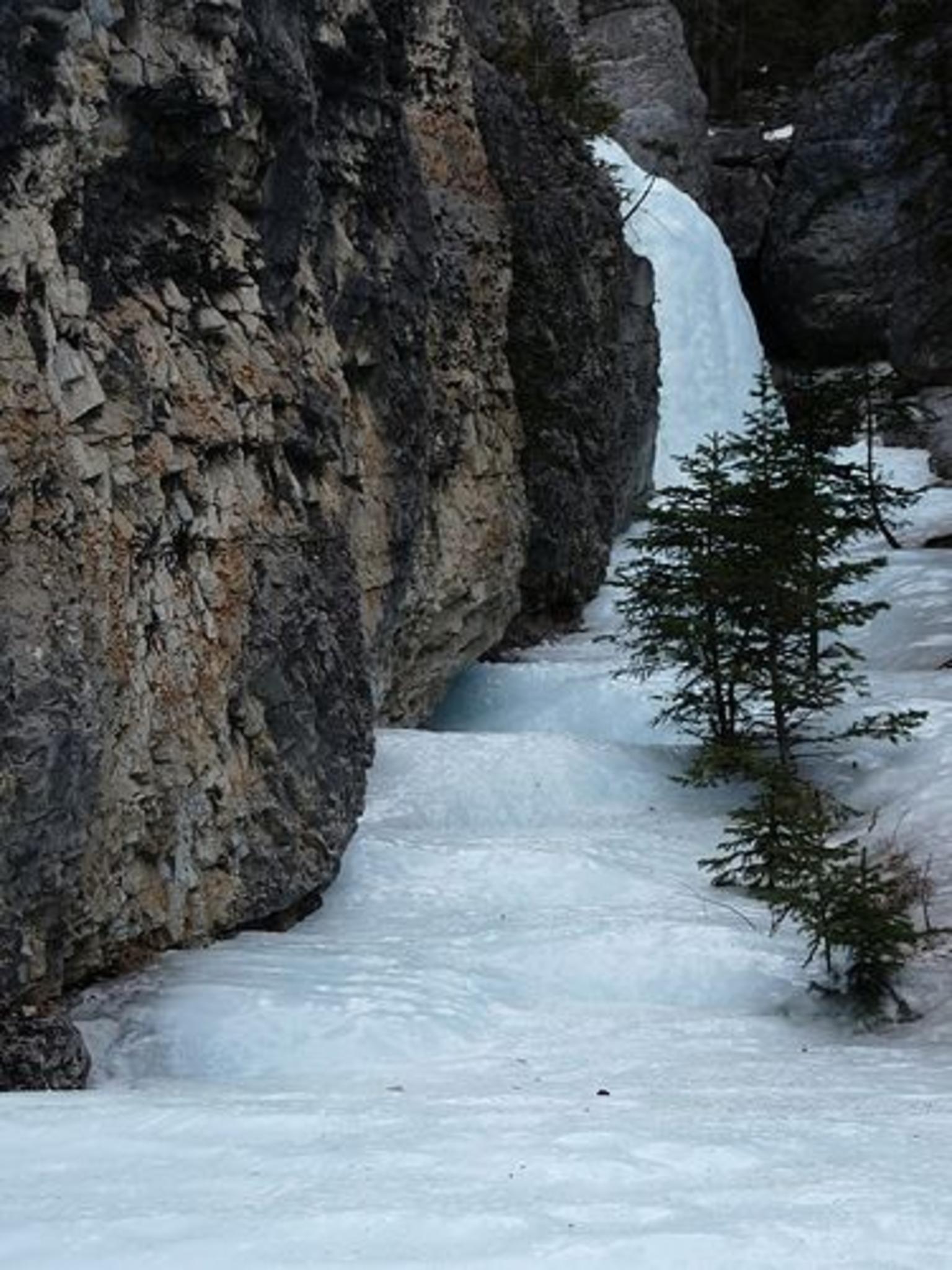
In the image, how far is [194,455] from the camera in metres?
8.87

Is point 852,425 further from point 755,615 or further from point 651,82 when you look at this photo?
point 651,82

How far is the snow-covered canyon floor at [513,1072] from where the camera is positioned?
3.48 meters

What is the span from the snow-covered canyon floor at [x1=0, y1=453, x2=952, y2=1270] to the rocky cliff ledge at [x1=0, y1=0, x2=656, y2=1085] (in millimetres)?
783

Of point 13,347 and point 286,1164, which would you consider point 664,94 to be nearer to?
point 13,347

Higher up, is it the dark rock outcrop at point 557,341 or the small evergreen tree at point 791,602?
the dark rock outcrop at point 557,341

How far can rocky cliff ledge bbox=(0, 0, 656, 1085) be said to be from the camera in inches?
273

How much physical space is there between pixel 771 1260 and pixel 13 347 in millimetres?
5591

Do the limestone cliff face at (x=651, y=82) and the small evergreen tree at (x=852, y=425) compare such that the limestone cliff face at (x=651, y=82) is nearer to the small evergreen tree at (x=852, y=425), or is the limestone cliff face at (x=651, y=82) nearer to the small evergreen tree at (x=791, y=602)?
the small evergreen tree at (x=852, y=425)

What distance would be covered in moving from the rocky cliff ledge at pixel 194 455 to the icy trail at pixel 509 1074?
79cm

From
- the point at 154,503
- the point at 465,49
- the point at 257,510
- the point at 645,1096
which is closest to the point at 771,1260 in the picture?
the point at 645,1096

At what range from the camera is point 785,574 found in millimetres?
13297

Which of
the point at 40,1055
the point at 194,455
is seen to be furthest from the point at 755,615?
the point at 40,1055

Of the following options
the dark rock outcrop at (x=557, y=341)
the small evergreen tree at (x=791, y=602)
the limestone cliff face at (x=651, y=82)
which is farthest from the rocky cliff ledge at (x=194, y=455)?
the limestone cliff face at (x=651, y=82)

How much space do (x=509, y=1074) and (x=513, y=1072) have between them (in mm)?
77
